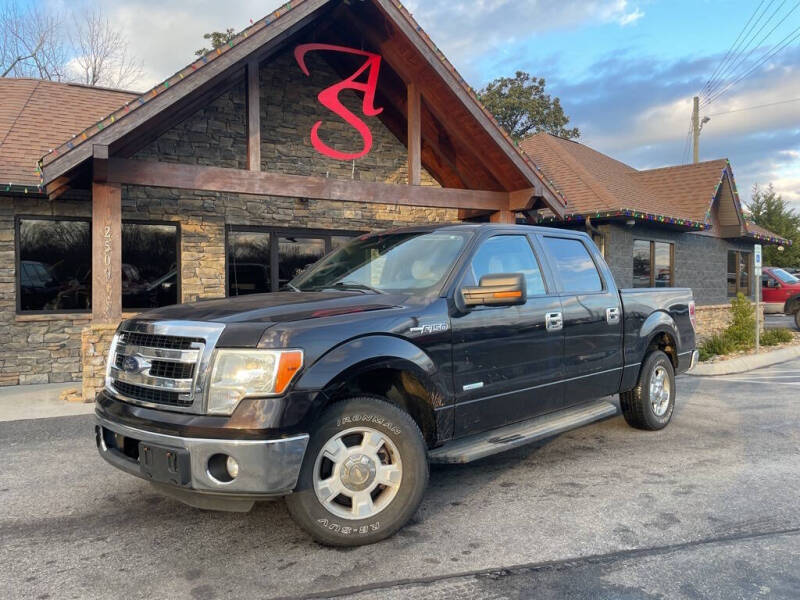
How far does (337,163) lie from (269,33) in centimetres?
436

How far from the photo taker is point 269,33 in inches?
323

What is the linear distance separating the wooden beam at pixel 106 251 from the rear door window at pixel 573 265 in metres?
5.68

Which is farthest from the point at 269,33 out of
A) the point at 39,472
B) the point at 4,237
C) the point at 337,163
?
the point at 39,472

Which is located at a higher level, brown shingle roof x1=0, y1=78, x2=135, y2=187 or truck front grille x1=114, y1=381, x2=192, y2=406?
brown shingle roof x1=0, y1=78, x2=135, y2=187

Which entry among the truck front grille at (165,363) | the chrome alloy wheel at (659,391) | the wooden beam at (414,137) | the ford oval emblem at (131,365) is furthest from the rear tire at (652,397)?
the wooden beam at (414,137)

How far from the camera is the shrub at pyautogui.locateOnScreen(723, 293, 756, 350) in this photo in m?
13.5

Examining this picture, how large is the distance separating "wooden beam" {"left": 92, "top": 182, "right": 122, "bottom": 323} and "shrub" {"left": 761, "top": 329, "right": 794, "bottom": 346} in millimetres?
13991

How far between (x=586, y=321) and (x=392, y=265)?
5.86ft

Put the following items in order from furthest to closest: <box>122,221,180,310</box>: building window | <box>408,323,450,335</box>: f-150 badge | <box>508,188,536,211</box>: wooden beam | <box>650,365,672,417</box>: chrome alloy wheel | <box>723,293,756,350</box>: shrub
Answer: <box>723,293,756,350</box>: shrub
<box>508,188,536,211</box>: wooden beam
<box>122,221,180,310</box>: building window
<box>650,365,672,417</box>: chrome alloy wheel
<box>408,323,450,335</box>: f-150 badge

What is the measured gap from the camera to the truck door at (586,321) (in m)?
4.94

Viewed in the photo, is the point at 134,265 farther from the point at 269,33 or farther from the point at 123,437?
the point at 123,437

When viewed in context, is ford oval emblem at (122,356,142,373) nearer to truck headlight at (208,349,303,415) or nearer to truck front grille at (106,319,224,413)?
truck front grille at (106,319,224,413)

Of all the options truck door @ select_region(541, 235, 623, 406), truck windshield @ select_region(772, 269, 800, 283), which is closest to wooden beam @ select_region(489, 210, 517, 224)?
truck door @ select_region(541, 235, 623, 406)

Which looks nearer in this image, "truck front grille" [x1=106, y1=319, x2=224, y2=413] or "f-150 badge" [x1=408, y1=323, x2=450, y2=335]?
"truck front grille" [x1=106, y1=319, x2=224, y2=413]
